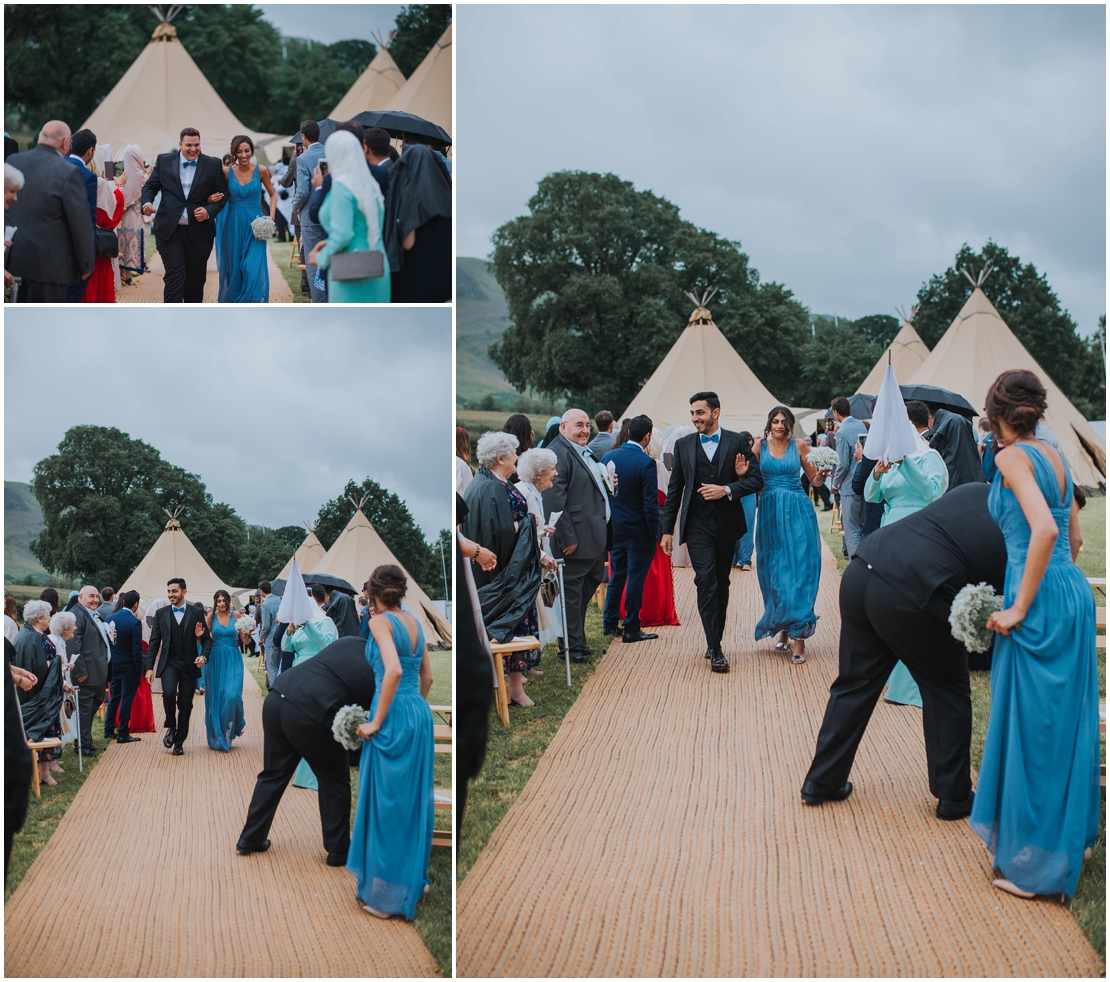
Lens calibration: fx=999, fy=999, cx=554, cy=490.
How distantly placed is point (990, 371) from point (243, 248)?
1764 centimetres

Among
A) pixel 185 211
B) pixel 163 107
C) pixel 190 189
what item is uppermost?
pixel 163 107

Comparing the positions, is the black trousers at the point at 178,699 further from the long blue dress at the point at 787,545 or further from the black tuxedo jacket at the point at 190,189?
the long blue dress at the point at 787,545

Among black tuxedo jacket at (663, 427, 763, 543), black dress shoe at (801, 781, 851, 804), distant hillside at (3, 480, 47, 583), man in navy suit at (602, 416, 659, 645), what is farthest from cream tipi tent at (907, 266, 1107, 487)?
distant hillside at (3, 480, 47, 583)

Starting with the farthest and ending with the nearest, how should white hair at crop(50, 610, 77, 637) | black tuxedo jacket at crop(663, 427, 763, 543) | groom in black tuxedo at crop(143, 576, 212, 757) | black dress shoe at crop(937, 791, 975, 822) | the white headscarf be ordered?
black tuxedo jacket at crop(663, 427, 763, 543), black dress shoe at crop(937, 791, 975, 822), groom in black tuxedo at crop(143, 576, 212, 757), white hair at crop(50, 610, 77, 637), the white headscarf

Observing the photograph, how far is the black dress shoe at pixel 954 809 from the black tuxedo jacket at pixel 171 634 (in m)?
3.23

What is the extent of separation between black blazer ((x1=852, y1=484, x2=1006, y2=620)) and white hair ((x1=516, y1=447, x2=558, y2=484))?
2503mm

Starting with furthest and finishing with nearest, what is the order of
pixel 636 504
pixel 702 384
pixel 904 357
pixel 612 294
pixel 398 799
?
pixel 612 294 → pixel 904 357 → pixel 702 384 → pixel 636 504 → pixel 398 799

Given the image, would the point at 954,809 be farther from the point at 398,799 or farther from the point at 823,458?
the point at 823,458

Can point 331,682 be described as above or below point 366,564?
below

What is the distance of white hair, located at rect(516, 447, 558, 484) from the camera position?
6184 mm

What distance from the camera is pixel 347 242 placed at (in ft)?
12.2

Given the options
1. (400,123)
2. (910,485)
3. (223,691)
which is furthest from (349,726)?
(910,485)

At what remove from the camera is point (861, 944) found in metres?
3.42

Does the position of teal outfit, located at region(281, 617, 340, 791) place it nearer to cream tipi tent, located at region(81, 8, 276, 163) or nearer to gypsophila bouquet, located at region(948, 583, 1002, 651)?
cream tipi tent, located at region(81, 8, 276, 163)
